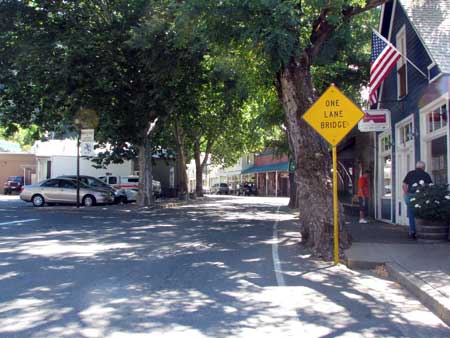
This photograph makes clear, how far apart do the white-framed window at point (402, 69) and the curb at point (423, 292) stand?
26.7 ft

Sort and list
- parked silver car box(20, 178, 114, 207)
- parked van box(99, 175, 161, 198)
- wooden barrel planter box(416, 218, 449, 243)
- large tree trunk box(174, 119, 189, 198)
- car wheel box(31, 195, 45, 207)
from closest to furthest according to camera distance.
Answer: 1. wooden barrel planter box(416, 218, 449, 243)
2. parked silver car box(20, 178, 114, 207)
3. car wheel box(31, 195, 45, 207)
4. parked van box(99, 175, 161, 198)
5. large tree trunk box(174, 119, 189, 198)

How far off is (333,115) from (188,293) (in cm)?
444

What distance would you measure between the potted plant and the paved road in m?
2.80

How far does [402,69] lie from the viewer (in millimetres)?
15570

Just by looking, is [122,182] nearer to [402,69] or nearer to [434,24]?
[402,69]

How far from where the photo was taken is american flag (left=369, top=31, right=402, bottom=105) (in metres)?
13.7

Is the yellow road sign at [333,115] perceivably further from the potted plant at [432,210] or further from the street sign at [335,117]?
the potted plant at [432,210]

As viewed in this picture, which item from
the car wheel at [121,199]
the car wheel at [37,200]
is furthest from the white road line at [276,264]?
the car wheel at [121,199]

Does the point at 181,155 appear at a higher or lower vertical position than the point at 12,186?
higher

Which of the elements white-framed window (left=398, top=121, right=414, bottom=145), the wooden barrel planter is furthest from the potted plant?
white-framed window (left=398, top=121, right=414, bottom=145)

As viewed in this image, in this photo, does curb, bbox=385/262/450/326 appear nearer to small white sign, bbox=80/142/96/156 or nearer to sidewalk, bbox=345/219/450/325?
sidewalk, bbox=345/219/450/325

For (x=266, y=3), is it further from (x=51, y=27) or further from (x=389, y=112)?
(x=51, y=27)

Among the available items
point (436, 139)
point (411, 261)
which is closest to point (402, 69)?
point (436, 139)

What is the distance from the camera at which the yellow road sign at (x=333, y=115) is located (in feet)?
31.0
